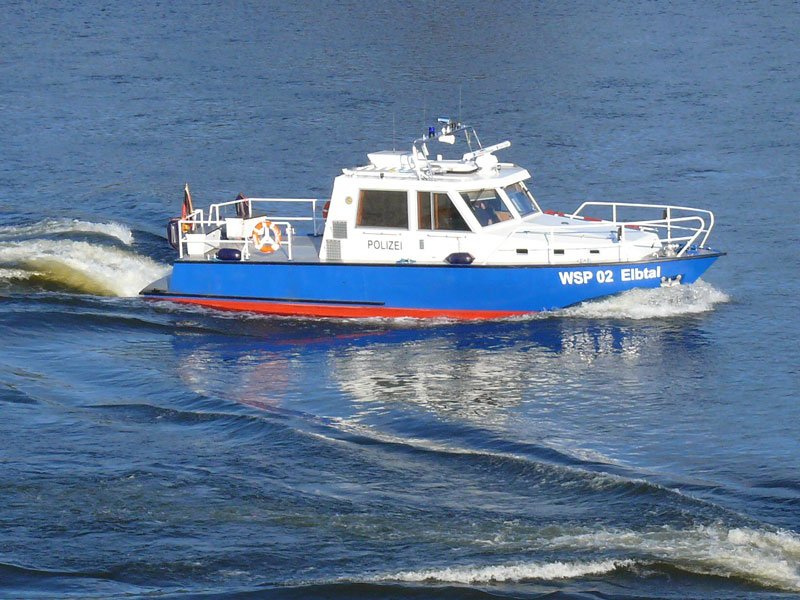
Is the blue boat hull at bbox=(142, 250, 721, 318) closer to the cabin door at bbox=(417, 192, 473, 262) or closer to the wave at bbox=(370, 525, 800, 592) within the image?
the cabin door at bbox=(417, 192, 473, 262)

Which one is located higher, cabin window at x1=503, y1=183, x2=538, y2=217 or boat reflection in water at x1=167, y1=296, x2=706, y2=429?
cabin window at x1=503, y1=183, x2=538, y2=217

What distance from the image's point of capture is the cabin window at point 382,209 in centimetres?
2559

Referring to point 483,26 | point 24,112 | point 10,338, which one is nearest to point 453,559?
point 10,338

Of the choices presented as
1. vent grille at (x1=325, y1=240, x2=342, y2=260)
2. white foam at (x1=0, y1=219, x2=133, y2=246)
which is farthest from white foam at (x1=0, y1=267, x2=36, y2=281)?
vent grille at (x1=325, y1=240, x2=342, y2=260)

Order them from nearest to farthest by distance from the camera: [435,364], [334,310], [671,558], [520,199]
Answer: [671,558]
[435,364]
[334,310]
[520,199]

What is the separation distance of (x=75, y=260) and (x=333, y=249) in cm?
A: 643

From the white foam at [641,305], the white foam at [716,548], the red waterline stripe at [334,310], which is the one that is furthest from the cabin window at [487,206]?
the white foam at [716,548]

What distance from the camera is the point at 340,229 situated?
84.9 ft

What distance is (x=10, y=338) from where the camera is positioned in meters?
25.2

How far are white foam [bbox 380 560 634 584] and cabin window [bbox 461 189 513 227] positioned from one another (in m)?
10.4

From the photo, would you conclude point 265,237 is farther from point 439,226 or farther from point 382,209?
point 439,226

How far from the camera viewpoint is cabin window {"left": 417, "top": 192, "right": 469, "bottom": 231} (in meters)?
25.4

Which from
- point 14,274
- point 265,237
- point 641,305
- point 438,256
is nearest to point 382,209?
point 438,256

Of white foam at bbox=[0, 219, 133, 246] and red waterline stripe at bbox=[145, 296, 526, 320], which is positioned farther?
white foam at bbox=[0, 219, 133, 246]
